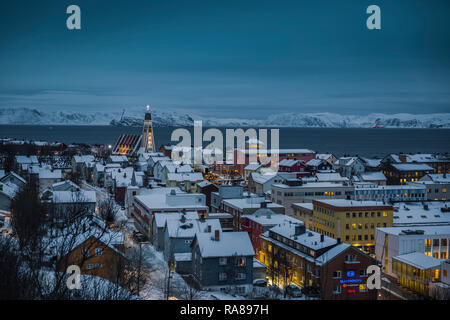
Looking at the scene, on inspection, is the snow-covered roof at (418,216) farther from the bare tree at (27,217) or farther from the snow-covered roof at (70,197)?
the bare tree at (27,217)

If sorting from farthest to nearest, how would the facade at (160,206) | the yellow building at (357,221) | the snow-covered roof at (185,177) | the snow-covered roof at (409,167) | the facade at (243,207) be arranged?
1. the snow-covered roof at (409,167)
2. the snow-covered roof at (185,177)
3. the facade at (243,207)
4. the yellow building at (357,221)
5. the facade at (160,206)

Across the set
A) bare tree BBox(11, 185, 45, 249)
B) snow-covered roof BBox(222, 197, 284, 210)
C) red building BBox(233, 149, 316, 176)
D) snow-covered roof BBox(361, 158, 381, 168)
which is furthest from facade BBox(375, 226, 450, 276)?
snow-covered roof BBox(361, 158, 381, 168)

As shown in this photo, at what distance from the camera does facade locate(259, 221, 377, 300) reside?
12.2 meters

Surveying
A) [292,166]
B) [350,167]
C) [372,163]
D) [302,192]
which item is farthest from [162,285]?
[372,163]

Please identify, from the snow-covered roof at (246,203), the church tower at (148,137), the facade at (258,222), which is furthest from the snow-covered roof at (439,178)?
the church tower at (148,137)

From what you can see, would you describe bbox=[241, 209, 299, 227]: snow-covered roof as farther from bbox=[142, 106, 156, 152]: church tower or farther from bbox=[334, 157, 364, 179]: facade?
bbox=[142, 106, 156, 152]: church tower

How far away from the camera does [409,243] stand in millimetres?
14953

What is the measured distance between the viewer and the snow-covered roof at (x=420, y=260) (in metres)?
13.3

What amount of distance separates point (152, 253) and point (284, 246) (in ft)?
13.8

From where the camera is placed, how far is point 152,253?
15289 millimetres

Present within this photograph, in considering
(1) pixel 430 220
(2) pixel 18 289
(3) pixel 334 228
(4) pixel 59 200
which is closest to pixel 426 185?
(1) pixel 430 220

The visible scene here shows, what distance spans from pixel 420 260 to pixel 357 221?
169 inches

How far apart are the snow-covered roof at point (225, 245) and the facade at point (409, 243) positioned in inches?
196
